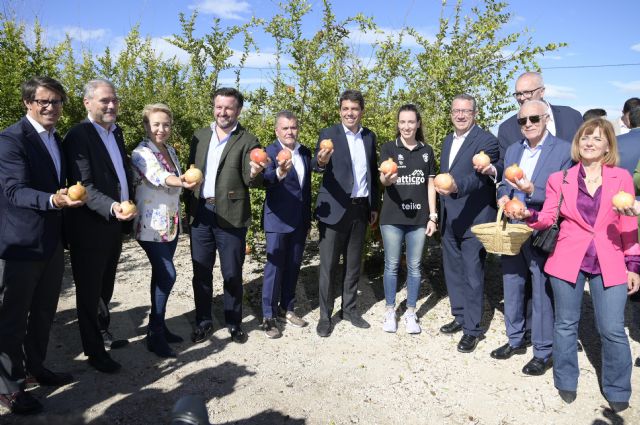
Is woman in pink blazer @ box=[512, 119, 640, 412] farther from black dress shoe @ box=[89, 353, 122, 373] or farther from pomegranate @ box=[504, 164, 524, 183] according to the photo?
black dress shoe @ box=[89, 353, 122, 373]

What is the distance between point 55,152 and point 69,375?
1.81m

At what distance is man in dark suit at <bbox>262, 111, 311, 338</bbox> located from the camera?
477 cm

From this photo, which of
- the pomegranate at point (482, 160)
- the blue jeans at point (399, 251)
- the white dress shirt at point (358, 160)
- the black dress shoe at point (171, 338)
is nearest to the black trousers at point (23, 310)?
the black dress shoe at point (171, 338)

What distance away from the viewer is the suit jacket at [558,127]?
451 centimetres

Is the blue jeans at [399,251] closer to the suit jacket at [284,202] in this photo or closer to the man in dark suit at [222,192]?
the suit jacket at [284,202]

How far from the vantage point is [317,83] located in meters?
6.26

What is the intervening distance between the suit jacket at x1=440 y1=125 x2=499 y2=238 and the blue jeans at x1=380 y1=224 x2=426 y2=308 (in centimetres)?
39

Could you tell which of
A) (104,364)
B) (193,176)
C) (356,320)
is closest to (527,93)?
(356,320)

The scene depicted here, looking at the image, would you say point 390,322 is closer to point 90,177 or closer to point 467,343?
point 467,343

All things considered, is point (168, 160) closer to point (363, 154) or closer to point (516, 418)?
point (363, 154)

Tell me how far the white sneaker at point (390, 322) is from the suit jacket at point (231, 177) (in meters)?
1.87

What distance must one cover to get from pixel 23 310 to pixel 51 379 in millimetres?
741

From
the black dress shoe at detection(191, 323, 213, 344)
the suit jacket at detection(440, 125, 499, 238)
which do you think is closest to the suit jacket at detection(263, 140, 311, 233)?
the black dress shoe at detection(191, 323, 213, 344)

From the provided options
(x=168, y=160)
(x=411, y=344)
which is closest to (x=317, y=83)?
(x=168, y=160)
